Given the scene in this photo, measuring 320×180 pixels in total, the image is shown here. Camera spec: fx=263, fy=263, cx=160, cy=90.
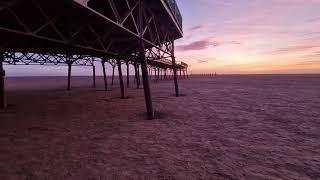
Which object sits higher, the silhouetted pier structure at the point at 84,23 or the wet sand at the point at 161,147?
the silhouetted pier structure at the point at 84,23

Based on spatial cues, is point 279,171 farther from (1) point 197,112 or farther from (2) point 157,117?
(1) point 197,112

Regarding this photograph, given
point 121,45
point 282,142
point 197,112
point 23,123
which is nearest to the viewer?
point 282,142

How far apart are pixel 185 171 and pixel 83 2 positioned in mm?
4234

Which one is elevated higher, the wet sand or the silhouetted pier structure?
the silhouetted pier structure

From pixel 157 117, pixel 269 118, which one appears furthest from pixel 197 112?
pixel 269 118

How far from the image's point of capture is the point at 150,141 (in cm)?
802

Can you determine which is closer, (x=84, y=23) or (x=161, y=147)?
(x=161, y=147)

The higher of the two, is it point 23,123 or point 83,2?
point 83,2

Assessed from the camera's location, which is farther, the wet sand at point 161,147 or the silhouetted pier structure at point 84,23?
the silhouetted pier structure at point 84,23

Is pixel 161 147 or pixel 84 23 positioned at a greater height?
pixel 84 23

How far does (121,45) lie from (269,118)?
885 cm

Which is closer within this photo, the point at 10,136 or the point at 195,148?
the point at 195,148

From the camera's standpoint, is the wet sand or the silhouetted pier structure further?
the silhouetted pier structure

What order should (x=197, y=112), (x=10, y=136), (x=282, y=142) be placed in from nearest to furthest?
1. (x=282, y=142)
2. (x=10, y=136)
3. (x=197, y=112)
